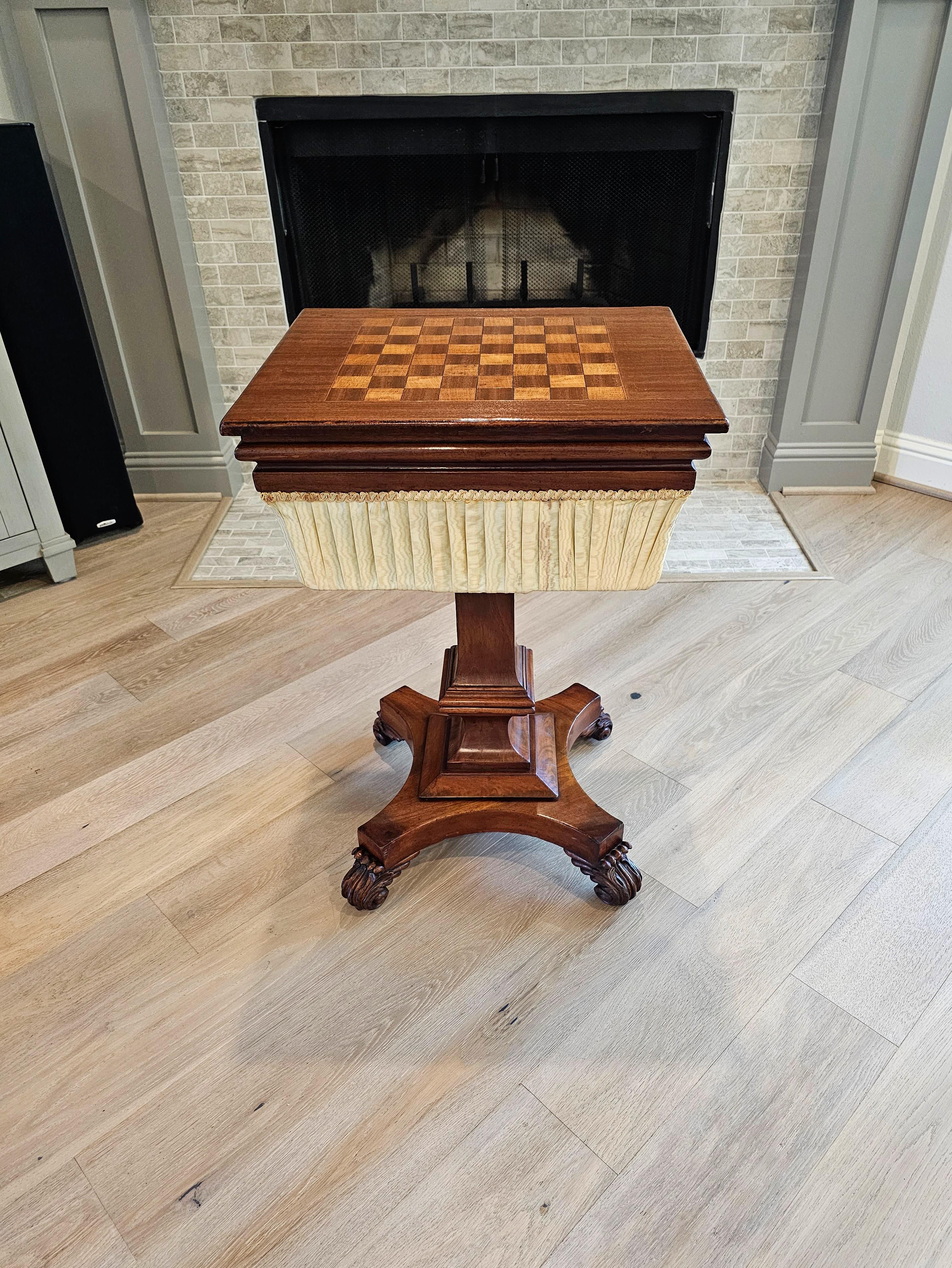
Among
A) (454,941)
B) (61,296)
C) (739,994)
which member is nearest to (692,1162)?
(739,994)

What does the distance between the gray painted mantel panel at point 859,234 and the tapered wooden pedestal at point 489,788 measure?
1530mm

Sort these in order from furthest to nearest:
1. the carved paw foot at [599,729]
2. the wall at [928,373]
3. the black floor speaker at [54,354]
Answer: the wall at [928,373] < the black floor speaker at [54,354] < the carved paw foot at [599,729]

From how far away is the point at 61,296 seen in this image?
7.22 feet

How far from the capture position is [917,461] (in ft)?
8.66

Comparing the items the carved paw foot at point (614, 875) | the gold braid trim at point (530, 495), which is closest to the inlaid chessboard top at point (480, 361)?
the gold braid trim at point (530, 495)

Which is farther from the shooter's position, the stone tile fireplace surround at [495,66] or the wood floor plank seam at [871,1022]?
Answer: the stone tile fireplace surround at [495,66]

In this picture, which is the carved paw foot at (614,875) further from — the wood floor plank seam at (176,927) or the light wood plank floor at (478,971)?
the wood floor plank seam at (176,927)

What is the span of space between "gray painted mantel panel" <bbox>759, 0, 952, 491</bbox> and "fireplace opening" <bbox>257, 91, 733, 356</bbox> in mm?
269

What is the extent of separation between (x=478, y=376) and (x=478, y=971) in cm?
86

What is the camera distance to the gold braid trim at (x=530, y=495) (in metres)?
1.12

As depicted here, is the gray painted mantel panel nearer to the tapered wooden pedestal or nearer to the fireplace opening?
the fireplace opening

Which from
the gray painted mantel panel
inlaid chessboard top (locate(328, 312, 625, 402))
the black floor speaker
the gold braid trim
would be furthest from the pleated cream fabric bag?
the gray painted mantel panel

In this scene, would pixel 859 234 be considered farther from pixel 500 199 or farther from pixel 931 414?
pixel 500 199

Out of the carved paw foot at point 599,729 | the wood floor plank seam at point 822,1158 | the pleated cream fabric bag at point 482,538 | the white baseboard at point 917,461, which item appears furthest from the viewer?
the white baseboard at point 917,461
